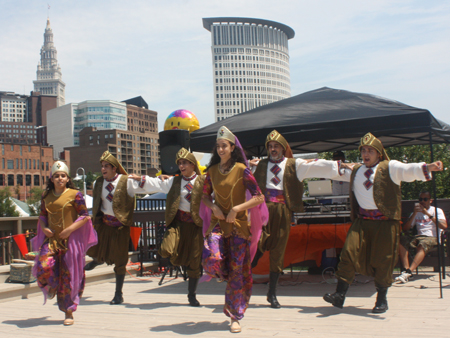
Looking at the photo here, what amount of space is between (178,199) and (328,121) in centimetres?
239

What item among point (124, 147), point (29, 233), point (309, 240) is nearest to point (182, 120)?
point (29, 233)

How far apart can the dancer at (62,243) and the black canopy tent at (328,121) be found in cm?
290

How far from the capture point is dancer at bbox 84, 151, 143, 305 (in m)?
6.21

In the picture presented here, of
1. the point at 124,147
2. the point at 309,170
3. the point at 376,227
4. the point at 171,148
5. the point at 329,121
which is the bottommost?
the point at 376,227

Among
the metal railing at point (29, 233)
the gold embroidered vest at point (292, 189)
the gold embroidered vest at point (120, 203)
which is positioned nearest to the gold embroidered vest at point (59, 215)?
the gold embroidered vest at point (120, 203)

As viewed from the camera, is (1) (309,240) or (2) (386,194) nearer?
(2) (386,194)

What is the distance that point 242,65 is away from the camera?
190750mm

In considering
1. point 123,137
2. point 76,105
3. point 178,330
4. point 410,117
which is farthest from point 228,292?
point 76,105

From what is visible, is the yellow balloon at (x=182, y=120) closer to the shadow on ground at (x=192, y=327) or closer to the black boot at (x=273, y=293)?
the black boot at (x=273, y=293)

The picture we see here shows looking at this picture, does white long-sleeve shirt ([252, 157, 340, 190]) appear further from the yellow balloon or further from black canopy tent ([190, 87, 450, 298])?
the yellow balloon

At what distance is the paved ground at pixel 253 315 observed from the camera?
14.6 ft

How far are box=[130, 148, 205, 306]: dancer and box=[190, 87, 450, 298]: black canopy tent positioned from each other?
1.50m

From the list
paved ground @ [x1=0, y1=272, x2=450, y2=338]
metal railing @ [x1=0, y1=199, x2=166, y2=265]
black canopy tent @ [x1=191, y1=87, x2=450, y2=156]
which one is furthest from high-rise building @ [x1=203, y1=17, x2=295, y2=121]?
paved ground @ [x1=0, y1=272, x2=450, y2=338]

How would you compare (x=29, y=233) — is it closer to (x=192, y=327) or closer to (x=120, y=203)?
(x=120, y=203)
